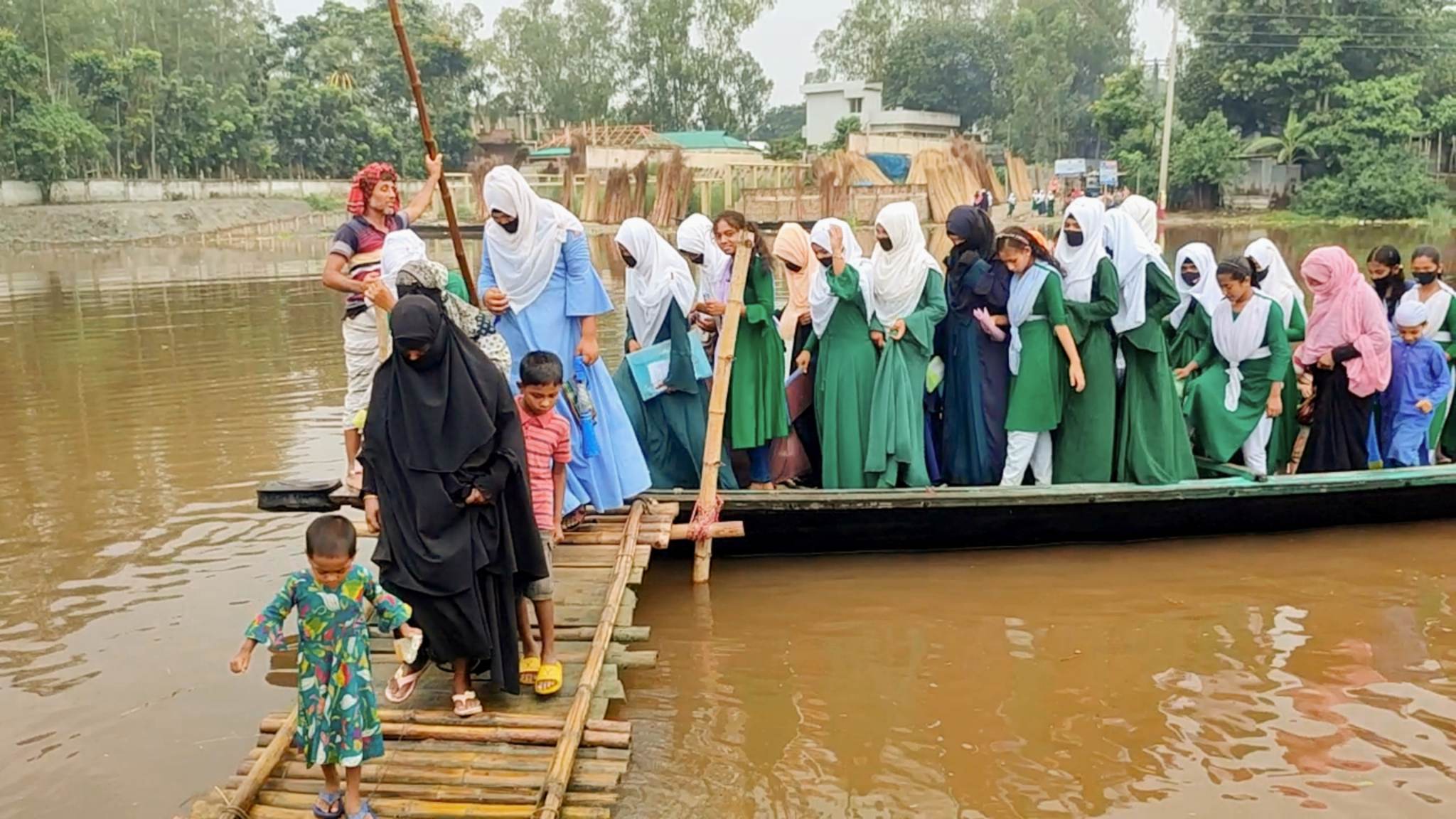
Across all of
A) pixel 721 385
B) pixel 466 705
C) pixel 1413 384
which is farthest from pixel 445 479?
pixel 1413 384

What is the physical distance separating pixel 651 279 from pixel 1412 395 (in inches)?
173

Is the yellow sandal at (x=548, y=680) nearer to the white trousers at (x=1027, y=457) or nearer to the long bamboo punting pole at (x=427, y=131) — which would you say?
the long bamboo punting pole at (x=427, y=131)

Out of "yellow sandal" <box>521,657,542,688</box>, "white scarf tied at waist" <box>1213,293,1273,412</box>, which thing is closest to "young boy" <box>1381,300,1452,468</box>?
"white scarf tied at waist" <box>1213,293,1273,412</box>

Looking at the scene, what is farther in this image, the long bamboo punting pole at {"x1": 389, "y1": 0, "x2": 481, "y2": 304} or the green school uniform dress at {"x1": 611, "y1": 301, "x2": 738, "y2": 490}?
the green school uniform dress at {"x1": 611, "y1": 301, "x2": 738, "y2": 490}

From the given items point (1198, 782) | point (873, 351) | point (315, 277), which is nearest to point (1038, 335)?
point (873, 351)

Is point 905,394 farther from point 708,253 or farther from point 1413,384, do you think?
point 1413,384

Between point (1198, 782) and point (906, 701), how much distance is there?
1.15 m

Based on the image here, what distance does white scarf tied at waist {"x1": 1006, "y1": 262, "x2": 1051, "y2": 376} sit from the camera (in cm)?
602

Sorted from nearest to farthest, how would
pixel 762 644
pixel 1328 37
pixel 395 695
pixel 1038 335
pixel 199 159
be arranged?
1. pixel 395 695
2. pixel 762 644
3. pixel 1038 335
4. pixel 1328 37
5. pixel 199 159

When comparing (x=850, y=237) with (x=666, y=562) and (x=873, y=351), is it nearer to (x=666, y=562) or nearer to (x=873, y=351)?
(x=873, y=351)

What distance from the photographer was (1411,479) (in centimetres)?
641

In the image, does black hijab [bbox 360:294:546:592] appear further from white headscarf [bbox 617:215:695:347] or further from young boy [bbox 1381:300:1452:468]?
Result: young boy [bbox 1381:300:1452:468]

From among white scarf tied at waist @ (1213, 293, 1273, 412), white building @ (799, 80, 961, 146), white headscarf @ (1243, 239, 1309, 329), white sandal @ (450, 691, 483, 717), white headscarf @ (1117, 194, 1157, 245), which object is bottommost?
Result: white sandal @ (450, 691, 483, 717)

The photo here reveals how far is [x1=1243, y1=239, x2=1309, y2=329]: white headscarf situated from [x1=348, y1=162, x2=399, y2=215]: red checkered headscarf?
4691 millimetres
